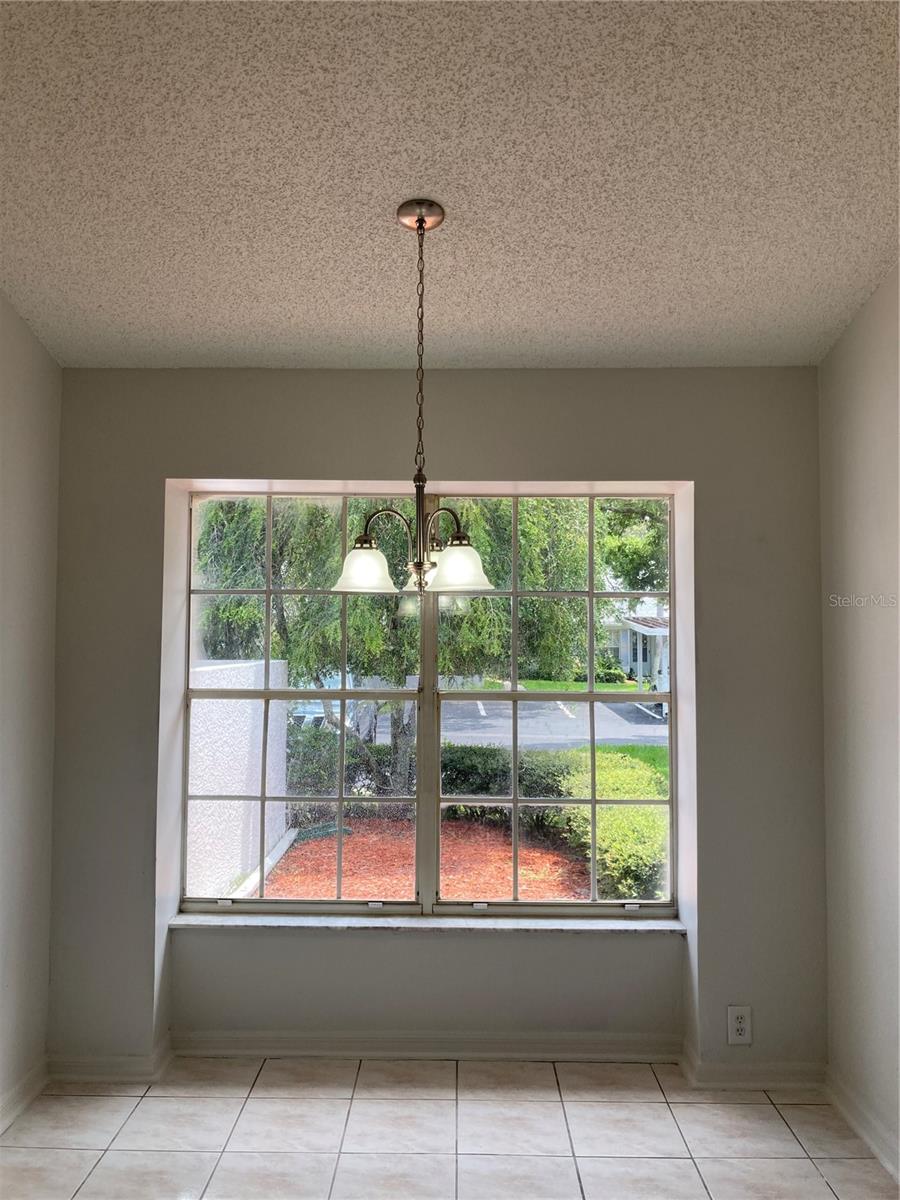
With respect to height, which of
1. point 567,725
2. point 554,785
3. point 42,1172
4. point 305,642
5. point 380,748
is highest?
point 305,642

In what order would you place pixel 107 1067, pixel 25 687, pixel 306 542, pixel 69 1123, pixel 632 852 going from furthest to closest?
pixel 306 542
pixel 632 852
pixel 107 1067
pixel 25 687
pixel 69 1123

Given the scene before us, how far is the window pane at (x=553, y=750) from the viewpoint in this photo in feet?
11.8

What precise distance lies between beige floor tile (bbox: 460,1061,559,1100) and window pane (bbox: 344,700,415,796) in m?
1.05

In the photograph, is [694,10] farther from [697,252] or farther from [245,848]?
[245,848]

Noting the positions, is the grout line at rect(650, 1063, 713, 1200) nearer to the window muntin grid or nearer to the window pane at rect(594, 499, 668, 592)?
the window muntin grid

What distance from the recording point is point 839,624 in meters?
3.12

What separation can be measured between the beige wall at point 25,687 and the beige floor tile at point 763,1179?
89.2 inches

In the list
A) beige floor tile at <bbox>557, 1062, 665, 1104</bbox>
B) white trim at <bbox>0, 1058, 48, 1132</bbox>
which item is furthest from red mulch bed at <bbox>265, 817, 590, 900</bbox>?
white trim at <bbox>0, 1058, 48, 1132</bbox>

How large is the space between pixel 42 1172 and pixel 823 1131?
8.00 ft

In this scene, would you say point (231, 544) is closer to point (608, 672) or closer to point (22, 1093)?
point (608, 672)

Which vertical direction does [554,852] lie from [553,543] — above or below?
below

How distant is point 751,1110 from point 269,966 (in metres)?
1.79

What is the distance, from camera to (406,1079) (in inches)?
125

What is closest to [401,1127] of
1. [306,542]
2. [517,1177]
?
[517,1177]
